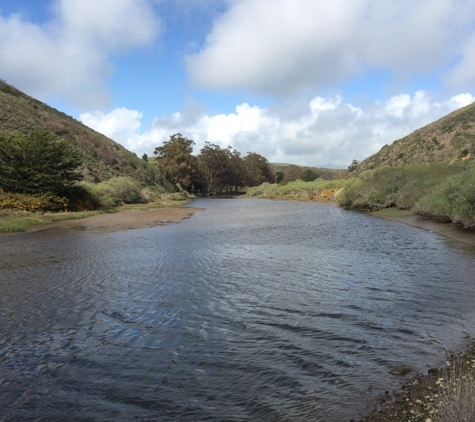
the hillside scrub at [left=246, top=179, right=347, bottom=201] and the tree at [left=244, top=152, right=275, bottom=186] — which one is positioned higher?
the tree at [left=244, top=152, right=275, bottom=186]

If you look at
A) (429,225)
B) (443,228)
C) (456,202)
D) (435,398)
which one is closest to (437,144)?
(429,225)

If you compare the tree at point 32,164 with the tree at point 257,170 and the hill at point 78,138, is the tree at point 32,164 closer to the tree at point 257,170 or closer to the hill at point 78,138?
the hill at point 78,138

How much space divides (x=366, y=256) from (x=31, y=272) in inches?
405

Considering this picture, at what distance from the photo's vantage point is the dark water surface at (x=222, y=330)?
4.73 metres

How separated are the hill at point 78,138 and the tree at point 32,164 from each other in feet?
Result: 38.0

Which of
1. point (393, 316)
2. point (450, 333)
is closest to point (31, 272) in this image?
point (393, 316)

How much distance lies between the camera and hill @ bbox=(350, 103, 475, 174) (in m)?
52.3

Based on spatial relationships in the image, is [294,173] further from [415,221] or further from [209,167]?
[415,221]

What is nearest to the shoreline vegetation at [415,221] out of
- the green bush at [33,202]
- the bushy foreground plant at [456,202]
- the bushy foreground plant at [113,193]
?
the bushy foreground plant at [456,202]

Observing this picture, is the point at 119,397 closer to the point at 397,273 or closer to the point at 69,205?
the point at 397,273

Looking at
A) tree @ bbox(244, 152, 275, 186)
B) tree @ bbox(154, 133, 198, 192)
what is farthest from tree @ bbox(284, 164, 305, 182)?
tree @ bbox(154, 133, 198, 192)

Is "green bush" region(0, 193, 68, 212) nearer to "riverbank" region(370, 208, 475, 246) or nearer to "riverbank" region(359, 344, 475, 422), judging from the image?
"riverbank" region(370, 208, 475, 246)

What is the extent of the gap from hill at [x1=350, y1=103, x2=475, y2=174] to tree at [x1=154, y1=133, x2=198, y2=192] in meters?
35.6

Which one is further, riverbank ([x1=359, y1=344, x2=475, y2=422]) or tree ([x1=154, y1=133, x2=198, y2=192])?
tree ([x1=154, y1=133, x2=198, y2=192])
